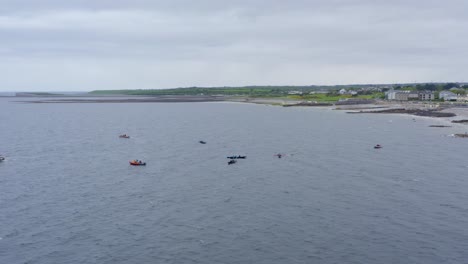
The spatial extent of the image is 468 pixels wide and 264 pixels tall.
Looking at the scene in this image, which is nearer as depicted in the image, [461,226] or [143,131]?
[461,226]

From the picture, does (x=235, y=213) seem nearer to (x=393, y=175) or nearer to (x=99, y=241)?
(x=99, y=241)

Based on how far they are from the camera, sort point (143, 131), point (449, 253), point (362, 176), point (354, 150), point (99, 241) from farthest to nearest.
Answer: point (143, 131) < point (354, 150) < point (362, 176) < point (99, 241) < point (449, 253)

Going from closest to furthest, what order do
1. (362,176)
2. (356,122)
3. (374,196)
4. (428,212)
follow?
(428,212) → (374,196) → (362,176) → (356,122)

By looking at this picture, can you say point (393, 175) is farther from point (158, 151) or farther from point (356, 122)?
point (356, 122)

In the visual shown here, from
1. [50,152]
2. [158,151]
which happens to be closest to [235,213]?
[158,151]

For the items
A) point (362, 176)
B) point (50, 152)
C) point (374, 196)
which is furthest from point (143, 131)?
point (374, 196)

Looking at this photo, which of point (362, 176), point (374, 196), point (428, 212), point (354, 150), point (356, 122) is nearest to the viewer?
point (428, 212)
